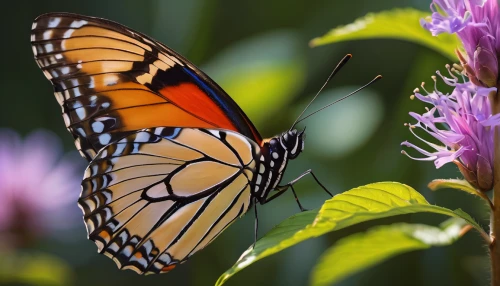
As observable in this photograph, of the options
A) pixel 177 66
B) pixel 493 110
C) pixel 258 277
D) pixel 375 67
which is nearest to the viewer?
pixel 493 110

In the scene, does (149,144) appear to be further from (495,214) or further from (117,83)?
(495,214)

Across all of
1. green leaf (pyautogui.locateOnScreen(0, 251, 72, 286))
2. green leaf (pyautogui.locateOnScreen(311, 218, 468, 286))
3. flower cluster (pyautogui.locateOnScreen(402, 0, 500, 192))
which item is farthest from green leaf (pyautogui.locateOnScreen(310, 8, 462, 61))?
green leaf (pyautogui.locateOnScreen(0, 251, 72, 286))

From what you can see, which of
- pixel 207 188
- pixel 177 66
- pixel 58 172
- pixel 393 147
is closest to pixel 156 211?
pixel 207 188

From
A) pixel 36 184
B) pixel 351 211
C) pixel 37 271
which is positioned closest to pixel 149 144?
pixel 37 271

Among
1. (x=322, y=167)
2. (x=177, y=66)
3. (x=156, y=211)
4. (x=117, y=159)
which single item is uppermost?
(x=177, y=66)

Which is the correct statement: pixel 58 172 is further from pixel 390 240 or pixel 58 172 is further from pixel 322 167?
pixel 390 240

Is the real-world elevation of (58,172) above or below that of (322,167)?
above
